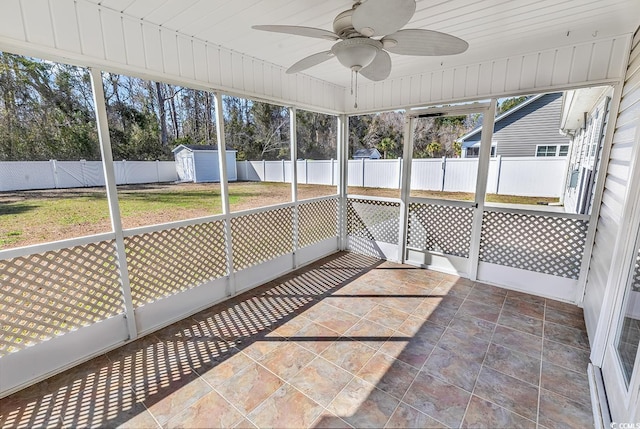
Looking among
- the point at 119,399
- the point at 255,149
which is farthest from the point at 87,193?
the point at 255,149

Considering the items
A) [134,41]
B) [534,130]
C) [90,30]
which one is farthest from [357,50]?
[534,130]

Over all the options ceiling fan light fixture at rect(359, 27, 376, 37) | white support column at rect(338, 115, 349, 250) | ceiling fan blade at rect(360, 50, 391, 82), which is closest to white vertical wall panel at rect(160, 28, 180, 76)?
ceiling fan blade at rect(360, 50, 391, 82)

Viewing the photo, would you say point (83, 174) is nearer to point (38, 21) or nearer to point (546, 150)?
point (38, 21)

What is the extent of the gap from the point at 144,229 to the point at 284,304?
165cm

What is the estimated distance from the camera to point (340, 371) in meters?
2.21

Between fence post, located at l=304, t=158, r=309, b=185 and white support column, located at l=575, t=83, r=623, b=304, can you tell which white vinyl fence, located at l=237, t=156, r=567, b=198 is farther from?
white support column, located at l=575, t=83, r=623, b=304

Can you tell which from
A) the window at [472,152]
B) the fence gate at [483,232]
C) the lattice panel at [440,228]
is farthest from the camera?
the lattice panel at [440,228]

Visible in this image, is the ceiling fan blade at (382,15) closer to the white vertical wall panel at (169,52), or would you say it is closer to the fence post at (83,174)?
the white vertical wall panel at (169,52)

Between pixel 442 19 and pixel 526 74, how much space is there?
4.94ft

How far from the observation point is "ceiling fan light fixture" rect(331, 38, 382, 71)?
5.88 ft

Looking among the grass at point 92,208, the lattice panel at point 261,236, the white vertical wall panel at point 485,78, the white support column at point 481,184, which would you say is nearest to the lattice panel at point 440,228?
the white support column at point 481,184

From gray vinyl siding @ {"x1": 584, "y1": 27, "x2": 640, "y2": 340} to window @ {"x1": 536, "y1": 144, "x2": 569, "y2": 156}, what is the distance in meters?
6.44

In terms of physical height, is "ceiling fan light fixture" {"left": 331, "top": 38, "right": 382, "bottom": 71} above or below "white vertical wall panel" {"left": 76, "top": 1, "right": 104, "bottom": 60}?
below

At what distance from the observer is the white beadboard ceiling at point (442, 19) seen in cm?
208
